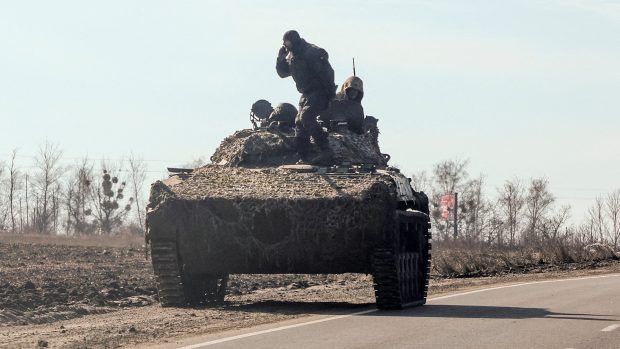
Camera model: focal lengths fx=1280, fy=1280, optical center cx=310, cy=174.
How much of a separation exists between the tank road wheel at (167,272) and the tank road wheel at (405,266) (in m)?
2.88

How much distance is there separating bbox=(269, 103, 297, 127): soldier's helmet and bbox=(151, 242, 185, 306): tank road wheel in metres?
3.92

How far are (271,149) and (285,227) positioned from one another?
2.57 m

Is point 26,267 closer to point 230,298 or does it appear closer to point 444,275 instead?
point 230,298

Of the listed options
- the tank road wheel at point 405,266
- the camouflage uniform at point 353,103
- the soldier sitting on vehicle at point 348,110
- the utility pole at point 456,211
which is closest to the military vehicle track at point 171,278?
the tank road wheel at point 405,266

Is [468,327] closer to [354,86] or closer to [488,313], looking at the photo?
[488,313]

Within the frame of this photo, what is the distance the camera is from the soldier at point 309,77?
20.2m

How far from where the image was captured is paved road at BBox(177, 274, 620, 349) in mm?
12734

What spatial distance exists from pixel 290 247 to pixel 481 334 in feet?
15.5

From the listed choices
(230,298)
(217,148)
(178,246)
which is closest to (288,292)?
(230,298)

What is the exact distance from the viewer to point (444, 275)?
99.4 feet

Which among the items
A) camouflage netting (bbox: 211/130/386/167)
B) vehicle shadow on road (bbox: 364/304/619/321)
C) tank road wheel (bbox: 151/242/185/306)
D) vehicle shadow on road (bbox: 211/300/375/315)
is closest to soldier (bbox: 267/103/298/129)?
camouflage netting (bbox: 211/130/386/167)

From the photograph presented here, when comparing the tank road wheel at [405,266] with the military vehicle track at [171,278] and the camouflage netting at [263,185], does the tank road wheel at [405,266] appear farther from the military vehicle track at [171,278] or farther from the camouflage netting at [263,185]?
the military vehicle track at [171,278]

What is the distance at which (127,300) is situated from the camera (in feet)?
67.9

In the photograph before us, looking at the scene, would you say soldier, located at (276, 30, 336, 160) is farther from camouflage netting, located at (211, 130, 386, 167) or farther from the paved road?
the paved road
